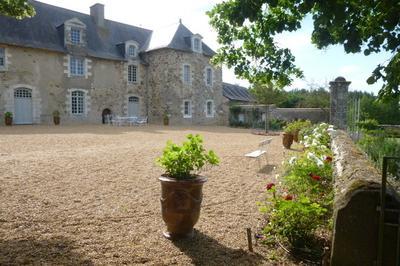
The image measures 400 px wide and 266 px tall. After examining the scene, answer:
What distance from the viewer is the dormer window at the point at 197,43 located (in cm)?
2505

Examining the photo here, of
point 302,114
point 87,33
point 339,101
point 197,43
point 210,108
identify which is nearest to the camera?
point 339,101

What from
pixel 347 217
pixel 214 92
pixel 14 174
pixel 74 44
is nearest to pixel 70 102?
pixel 74 44

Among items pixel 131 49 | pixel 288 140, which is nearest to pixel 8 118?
pixel 131 49

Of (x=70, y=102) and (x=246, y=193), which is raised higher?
(x=70, y=102)

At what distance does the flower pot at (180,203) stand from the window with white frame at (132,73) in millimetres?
21369

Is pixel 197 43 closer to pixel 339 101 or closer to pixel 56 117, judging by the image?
pixel 56 117

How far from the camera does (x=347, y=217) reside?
8.38 feet

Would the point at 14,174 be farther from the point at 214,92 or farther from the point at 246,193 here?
the point at 214,92

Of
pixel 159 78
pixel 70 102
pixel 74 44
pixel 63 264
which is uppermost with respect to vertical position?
pixel 74 44

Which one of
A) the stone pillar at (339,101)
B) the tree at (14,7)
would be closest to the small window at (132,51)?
the stone pillar at (339,101)

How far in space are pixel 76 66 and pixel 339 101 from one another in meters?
16.4

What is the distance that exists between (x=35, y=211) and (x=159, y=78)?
806 inches

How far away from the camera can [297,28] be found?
404cm

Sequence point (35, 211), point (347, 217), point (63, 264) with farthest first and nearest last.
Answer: point (35, 211)
point (63, 264)
point (347, 217)
